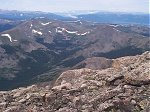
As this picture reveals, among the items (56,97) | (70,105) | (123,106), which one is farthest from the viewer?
(56,97)

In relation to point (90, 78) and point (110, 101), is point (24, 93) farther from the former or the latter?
point (110, 101)

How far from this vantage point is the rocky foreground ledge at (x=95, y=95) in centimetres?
3116

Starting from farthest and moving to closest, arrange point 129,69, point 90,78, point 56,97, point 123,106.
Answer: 1. point 90,78
2. point 129,69
3. point 56,97
4. point 123,106

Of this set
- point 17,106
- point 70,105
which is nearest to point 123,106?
point 70,105

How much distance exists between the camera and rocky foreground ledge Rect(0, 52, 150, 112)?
31.2 meters

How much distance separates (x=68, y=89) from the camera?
38281mm

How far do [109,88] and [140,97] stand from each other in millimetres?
5033

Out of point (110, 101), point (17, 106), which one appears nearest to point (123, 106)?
point (110, 101)

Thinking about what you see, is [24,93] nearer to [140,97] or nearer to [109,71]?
[109,71]

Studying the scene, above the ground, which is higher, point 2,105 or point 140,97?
point 140,97

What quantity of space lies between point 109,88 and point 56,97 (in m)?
5.59

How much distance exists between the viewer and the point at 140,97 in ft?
105

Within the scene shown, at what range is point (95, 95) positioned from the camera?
34.8 meters

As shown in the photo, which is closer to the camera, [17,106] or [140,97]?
[140,97]
